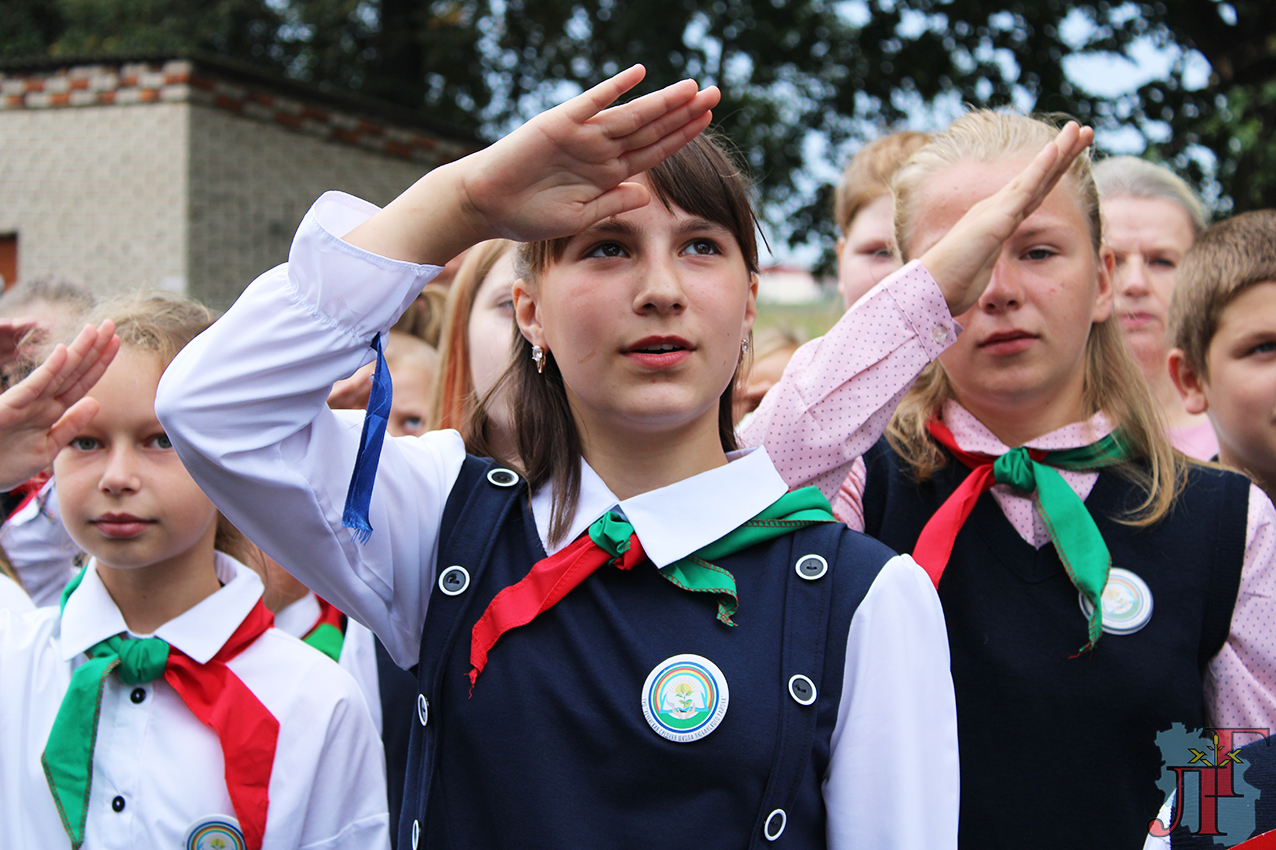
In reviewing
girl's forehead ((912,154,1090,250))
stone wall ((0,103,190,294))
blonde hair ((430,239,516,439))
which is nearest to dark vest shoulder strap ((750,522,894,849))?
girl's forehead ((912,154,1090,250))

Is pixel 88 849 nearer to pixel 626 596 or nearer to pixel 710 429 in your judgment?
pixel 626 596

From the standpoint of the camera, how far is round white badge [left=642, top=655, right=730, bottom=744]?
4.91ft

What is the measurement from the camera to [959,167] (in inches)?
88.4

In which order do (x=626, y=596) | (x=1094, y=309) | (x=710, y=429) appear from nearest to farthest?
1. (x=626, y=596)
2. (x=710, y=429)
3. (x=1094, y=309)

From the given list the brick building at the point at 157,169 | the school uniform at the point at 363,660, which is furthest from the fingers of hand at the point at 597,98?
the brick building at the point at 157,169

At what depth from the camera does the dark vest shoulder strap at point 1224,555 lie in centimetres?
199

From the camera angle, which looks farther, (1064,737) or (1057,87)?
(1057,87)

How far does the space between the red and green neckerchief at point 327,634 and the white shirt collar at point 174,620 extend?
19.8 inches

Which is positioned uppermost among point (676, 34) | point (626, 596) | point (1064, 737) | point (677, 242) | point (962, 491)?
point (676, 34)

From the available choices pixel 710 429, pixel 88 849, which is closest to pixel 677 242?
pixel 710 429

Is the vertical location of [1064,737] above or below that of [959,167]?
below

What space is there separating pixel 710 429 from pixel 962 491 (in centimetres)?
58

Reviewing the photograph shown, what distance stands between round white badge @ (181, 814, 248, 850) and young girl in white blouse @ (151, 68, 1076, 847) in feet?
1.74

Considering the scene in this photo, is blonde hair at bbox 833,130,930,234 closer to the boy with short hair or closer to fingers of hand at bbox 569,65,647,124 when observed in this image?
the boy with short hair
